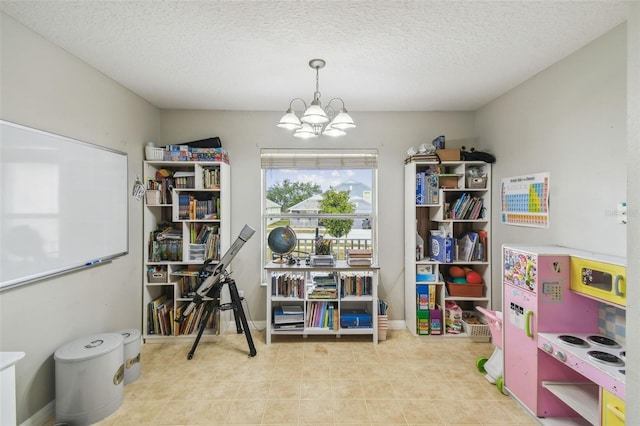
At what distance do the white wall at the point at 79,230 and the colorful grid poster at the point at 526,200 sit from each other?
147 inches

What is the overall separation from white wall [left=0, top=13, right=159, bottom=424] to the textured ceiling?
16 centimetres

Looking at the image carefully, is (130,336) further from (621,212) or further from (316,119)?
(621,212)

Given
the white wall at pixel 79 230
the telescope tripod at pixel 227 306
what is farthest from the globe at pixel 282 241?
the white wall at pixel 79 230

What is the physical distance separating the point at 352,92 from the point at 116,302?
304cm

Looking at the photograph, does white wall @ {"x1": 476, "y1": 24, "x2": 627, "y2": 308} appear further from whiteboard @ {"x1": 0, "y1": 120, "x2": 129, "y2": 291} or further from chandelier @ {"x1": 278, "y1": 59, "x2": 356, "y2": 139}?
whiteboard @ {"x1": 0, "y1": 120, "x2": 129, "y2": 291}

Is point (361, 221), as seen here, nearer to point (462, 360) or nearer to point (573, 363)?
point (462, 360)

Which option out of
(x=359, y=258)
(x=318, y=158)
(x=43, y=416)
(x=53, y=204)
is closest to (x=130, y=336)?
(x=43, y=416)

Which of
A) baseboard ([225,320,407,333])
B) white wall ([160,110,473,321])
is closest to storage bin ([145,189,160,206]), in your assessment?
white wall ([160,110,473,321])

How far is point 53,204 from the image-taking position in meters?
2.04

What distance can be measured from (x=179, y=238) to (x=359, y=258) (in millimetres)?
2008

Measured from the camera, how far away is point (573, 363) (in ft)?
5.68

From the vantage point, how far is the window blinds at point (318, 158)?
3.59m

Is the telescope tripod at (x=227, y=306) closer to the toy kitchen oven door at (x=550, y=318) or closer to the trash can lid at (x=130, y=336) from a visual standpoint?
the trash can lid at (x=130, y=336)

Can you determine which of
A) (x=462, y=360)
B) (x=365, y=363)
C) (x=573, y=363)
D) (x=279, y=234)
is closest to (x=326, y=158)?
(x=279, y=234)
